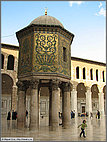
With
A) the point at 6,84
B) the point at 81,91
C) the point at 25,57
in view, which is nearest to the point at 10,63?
the point at 6,84

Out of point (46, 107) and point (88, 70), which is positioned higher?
point (88, 70)

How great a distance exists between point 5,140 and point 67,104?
557cm

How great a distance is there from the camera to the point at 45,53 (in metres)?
10.7

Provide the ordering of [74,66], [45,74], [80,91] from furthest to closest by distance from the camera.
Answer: [80,91], [74,66], [45,74]

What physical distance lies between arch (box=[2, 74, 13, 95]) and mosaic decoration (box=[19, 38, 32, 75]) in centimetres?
1233

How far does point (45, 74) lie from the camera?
10.4 meters

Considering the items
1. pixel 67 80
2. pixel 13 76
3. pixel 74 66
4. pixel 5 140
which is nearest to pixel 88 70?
pixel 74 66

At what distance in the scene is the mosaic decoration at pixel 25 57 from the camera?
10.8 meters

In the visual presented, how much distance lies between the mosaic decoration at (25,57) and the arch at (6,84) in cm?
1233

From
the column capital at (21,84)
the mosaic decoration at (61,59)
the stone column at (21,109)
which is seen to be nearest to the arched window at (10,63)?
the column capital at (21,84)

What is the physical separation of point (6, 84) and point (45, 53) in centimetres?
1521

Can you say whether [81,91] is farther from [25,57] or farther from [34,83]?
[34,83]

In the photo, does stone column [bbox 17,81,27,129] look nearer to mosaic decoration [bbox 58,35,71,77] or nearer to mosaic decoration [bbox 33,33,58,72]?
mosaic decoration [bbox 33,33,58,72]

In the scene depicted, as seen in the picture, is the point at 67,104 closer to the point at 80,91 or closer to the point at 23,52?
the point at 23,52
